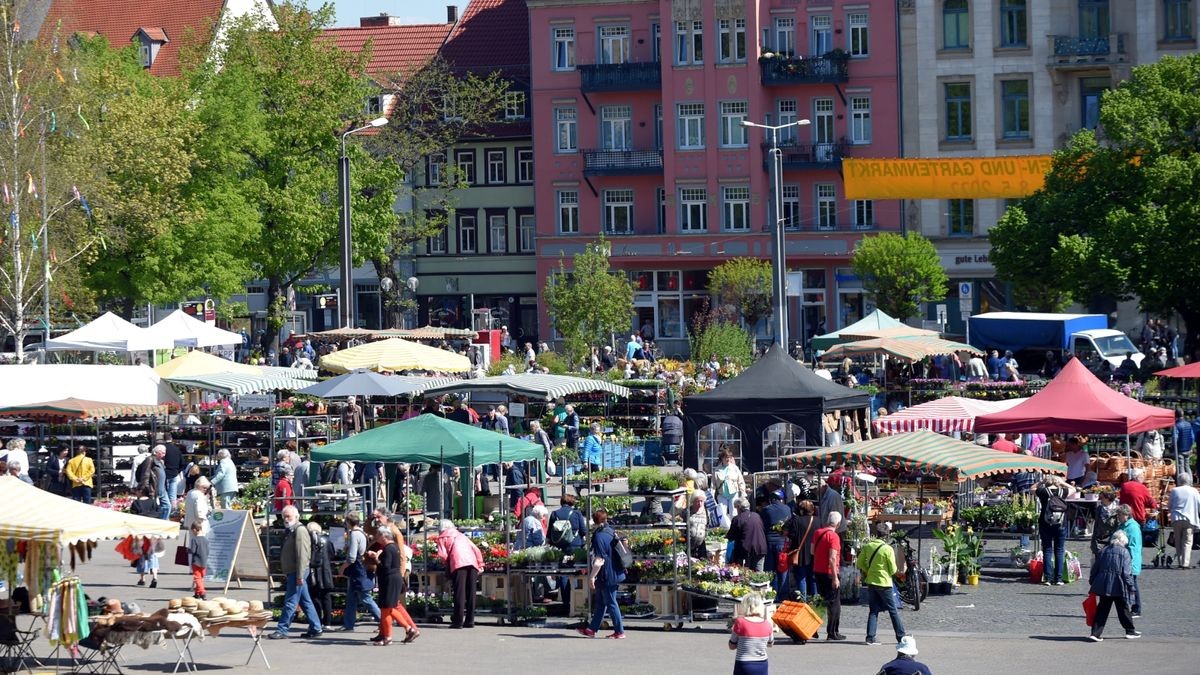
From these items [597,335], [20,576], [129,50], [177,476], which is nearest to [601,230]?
[597,335]

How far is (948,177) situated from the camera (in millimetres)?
61875

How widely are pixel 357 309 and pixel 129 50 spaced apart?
49.9 ft

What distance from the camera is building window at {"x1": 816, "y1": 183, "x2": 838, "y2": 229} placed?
65.2m

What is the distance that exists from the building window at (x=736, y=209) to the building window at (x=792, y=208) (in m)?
1.30

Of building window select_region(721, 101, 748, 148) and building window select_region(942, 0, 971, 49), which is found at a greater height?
building window select_region(942, 0, 971, 49)

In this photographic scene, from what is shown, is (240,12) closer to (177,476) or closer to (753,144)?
(753,144)

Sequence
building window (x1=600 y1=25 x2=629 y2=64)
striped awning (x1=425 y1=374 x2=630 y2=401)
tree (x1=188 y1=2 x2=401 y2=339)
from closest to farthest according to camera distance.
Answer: striped awning (x1=425 y1=374 x2=630 y2=401) → tree (x1=188 y1=2 x2=401 y2=339) → building window (x1=600 y1=25 x2=629 y2=64)

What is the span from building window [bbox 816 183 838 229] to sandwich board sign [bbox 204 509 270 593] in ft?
144

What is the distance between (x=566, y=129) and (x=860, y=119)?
10.4 m

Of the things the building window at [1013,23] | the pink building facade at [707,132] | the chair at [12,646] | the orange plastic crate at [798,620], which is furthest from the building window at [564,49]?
the chair at [12,646]

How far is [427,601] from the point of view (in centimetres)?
2216

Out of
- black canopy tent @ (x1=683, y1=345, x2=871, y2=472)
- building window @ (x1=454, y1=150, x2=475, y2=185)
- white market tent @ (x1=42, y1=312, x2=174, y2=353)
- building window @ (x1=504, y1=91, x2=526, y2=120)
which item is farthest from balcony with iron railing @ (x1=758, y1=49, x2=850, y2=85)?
black canopy tent @ (x1=683, y1=345, x2=871, y2=472)

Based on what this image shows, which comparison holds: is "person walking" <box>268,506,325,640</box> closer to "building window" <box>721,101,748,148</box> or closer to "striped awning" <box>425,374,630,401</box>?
"striped awning" <box>425,374,630,401</box>

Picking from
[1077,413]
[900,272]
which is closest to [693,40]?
[900,272]
